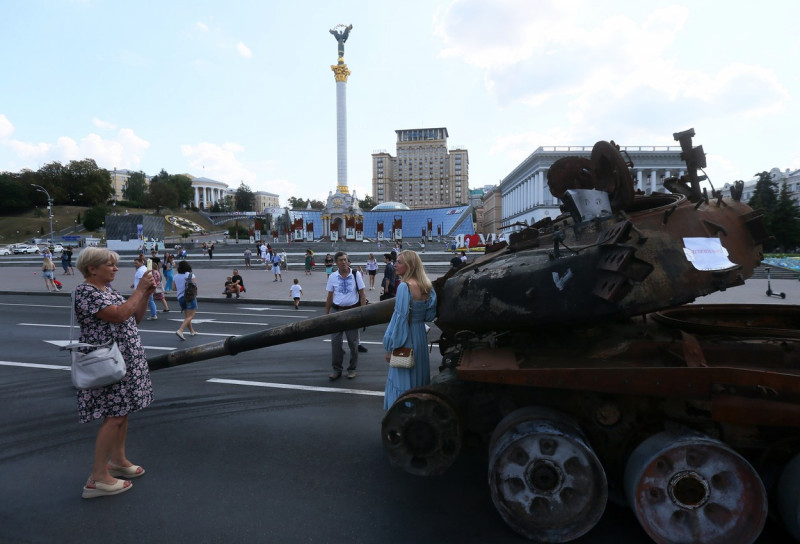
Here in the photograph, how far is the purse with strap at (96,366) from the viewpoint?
3482 millimetres

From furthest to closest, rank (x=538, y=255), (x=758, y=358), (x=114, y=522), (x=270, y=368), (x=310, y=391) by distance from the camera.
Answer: (x=270, y=368)
(x=310, y=391)
(x=538, y=255)
(x=114, y=522)
(x=758, y=358)

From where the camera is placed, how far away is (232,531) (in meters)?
3.21

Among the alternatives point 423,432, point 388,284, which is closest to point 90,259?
point 423,432

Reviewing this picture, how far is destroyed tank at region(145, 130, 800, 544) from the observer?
2.78 metres

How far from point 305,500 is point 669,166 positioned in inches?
3346

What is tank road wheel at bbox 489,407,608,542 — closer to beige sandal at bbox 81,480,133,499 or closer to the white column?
beige sandal at bbox 81,480,133,499

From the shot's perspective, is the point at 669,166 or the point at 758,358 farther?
the point at 669,166

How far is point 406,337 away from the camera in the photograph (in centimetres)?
404

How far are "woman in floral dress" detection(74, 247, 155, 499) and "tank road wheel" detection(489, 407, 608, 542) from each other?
9.06 ft

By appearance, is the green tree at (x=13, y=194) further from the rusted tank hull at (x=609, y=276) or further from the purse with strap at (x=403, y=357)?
the rusted tank hull at (x=609, y=276)

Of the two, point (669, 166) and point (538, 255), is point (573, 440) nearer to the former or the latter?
point (538, 255)

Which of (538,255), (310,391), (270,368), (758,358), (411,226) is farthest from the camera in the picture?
(411,226)

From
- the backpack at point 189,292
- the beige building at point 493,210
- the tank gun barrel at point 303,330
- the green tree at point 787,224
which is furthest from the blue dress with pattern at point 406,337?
the beige building at point 493,210

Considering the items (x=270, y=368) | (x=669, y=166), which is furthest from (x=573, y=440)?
(x=669, y=166)
